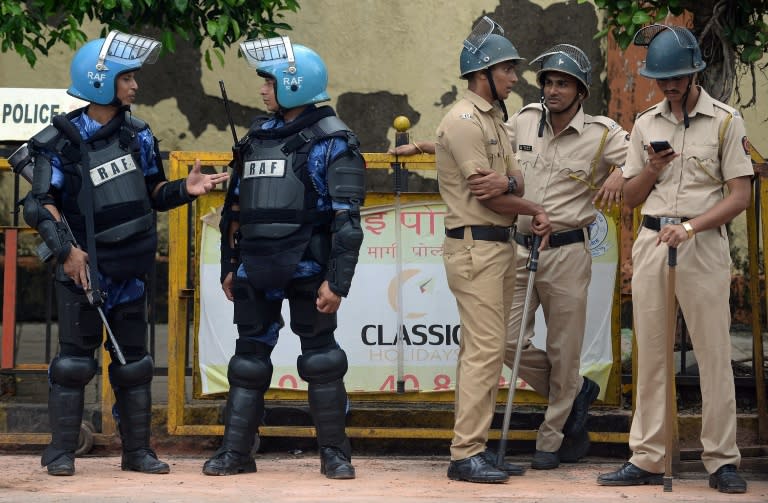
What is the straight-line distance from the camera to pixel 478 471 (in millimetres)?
6812

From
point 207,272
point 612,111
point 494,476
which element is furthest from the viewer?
point 612,111

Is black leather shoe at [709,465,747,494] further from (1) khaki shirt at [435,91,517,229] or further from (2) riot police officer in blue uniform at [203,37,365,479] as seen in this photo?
(2) riot police officer in blue uniform at [203,37,365,479]

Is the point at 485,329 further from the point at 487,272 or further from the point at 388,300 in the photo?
the point at 388,300

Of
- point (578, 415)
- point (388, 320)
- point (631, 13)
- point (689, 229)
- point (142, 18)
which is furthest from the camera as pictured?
point (142, 18)

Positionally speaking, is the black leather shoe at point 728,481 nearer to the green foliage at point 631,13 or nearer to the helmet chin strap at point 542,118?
the helmet chin strap at point 542,118

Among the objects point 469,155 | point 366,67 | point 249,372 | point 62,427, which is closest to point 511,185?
point 469,155

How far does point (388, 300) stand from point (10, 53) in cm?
550

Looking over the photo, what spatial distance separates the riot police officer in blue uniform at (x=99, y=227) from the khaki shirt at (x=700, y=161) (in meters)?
2.06

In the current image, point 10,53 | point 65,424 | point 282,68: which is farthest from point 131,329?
point 10,53

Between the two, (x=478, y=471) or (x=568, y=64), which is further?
(x=568, y=64)

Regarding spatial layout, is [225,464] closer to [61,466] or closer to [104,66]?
[61,466]

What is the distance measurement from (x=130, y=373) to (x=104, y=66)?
4.68ft

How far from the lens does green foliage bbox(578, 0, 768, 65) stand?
7.94 meters

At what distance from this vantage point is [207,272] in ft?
25.4
